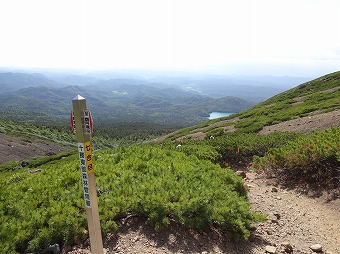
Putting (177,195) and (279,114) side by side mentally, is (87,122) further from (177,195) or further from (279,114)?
(279,114)

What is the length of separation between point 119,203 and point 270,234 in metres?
4.89

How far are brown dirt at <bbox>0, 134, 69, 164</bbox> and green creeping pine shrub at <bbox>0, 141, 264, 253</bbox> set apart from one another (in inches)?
2827

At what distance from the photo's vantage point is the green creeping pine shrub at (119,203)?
24.6ft

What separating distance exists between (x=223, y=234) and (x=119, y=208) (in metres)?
3.08

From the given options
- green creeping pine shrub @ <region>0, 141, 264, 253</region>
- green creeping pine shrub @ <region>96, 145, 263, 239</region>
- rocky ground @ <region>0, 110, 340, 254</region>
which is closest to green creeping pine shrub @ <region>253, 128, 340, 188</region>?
→ rocky ground @ <region>0, 110, 340, 254</region>

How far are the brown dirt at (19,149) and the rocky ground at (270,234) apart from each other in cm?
7434

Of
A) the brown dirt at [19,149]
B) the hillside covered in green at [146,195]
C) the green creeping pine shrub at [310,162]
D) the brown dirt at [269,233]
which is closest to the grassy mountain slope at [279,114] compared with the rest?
the green creeping pine shrub at [310,162]

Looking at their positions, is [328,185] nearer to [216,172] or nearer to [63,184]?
[216,172]

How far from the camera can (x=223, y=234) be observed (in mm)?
8672

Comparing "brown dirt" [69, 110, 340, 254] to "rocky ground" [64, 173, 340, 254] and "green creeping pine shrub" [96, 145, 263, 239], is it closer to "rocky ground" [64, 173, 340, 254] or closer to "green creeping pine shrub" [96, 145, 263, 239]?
"rocky ground" [64, 173, 340, 254]

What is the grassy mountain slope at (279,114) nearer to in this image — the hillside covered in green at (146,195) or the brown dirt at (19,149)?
the hillside covered in green at (146,195)

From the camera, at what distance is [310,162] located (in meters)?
13.5

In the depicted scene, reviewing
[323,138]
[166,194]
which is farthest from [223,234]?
[323,138]

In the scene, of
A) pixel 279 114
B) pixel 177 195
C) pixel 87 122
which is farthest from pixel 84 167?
pixel 279 114
